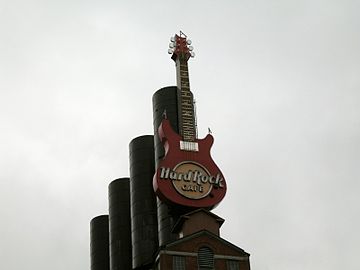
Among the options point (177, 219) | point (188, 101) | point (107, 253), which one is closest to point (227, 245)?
point (177, 219)

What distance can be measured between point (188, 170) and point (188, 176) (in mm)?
952

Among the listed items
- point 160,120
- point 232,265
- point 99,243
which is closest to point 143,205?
point 160,120

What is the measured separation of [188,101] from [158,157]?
43.4 ft

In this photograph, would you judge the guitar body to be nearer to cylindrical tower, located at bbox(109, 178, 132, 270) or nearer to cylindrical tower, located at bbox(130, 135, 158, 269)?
cylindrical tower, located at bbox(130, 135, 158, 269)

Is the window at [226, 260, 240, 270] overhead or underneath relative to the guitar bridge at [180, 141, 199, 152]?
underneath

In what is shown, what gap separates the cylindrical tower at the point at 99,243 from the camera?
118812 mm

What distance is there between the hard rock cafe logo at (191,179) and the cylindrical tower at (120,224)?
31.8 m

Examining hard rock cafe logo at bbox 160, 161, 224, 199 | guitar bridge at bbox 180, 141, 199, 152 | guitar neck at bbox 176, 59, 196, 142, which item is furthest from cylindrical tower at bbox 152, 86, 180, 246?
hard rock cafe logo at bbox 160, 161, 224, 199

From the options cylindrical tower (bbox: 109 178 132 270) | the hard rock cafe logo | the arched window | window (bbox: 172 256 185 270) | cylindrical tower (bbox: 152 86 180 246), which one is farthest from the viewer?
cylindrical tower (bbox: 109 178 132 270)

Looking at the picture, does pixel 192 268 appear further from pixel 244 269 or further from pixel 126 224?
pixel 126 224

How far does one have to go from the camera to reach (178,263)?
70.9m

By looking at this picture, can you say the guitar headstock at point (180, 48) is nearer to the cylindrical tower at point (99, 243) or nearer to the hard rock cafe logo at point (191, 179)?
the hard rock cafe logo at point (191, 179)

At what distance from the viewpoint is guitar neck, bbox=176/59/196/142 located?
269ft

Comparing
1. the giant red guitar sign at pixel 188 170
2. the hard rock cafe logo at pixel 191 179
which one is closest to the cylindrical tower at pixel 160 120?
the giant red guitar sign at pixel 188 170
